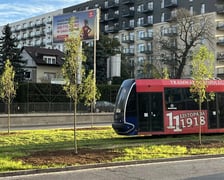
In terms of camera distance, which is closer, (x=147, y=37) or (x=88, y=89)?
(x=88, y=89)

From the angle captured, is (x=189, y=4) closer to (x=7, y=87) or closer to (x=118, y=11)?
(x=118, y=11)

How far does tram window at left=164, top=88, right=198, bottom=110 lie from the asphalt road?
8.16 meters

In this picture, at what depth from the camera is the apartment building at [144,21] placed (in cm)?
8650

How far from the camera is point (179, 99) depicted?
71.1 ft

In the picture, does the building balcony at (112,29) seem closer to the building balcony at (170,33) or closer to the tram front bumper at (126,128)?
the building balcony at (170,33)

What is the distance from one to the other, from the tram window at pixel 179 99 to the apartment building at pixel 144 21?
6381cm

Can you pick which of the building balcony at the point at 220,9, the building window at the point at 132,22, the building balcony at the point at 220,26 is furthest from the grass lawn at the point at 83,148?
the building window at the point at 132,22

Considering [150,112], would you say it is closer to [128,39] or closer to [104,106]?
[104,106]

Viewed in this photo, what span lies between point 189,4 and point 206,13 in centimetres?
660

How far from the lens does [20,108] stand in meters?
43.5

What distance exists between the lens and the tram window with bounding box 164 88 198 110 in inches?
840

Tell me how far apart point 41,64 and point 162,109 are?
62.4 m

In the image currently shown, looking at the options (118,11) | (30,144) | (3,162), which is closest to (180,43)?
(118,11)

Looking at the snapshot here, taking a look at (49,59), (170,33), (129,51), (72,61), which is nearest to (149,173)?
(72,61)
